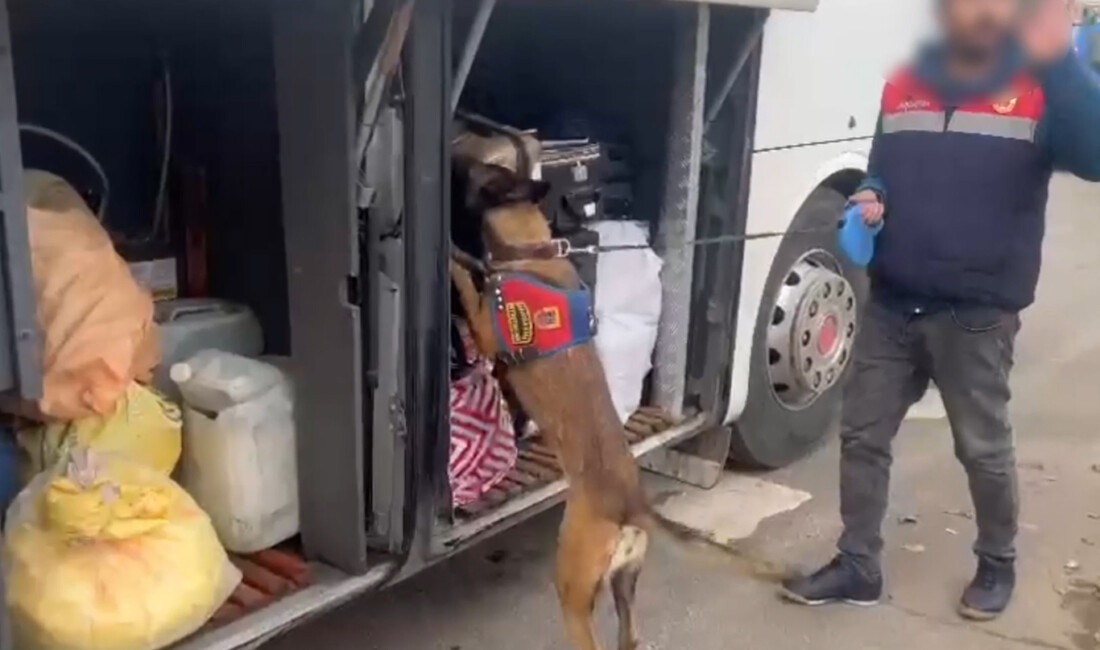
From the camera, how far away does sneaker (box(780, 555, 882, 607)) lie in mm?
3125

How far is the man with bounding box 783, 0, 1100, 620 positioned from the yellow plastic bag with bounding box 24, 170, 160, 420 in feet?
5.51

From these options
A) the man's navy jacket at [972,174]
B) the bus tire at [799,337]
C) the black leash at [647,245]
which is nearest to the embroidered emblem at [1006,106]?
the man's navy jacket at [972,174]

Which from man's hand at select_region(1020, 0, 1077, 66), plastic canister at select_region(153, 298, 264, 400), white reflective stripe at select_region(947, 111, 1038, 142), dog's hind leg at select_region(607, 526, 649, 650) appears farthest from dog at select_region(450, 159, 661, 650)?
man's hand at select_region(1020, 0, 1077, 66)

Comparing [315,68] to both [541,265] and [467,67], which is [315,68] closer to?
[467,67]

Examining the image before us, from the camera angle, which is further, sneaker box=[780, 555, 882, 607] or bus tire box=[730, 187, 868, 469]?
bus tire box=[730, 187, 868, 469]

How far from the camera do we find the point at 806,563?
3355mm

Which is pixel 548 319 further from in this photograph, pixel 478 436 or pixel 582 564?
pixel 582 564

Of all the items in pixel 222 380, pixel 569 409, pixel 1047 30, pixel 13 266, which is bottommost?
pixel 569 409

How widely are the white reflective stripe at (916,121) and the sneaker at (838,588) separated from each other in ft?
3.68

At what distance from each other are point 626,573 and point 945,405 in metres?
1.01

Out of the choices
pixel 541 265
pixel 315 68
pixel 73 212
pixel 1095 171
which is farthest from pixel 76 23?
pixel 1095 171

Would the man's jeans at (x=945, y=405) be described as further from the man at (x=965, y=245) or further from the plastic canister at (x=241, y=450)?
the plastic canister at (x=241, y=450)

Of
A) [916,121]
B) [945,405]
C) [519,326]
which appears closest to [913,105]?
[916,121]

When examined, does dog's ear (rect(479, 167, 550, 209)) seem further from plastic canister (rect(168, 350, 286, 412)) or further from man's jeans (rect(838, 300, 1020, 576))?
man's jeans (rect(838, 300, 1020, 576))
